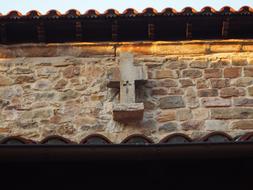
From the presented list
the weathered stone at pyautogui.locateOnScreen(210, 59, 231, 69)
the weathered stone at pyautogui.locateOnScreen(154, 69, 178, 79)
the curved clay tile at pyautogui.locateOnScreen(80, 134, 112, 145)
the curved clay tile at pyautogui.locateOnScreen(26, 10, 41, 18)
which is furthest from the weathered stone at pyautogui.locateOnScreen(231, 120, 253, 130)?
the curved clay tile at pyautogui.locateOnScreen(26, 10, 41, 18)

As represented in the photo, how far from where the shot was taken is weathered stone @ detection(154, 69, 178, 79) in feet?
22.0

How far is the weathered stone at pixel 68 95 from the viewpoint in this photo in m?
6.53

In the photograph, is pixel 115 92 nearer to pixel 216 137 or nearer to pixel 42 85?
pixel 42 85

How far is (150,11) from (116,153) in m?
3.38

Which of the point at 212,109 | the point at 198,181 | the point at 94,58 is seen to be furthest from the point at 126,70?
the point at 198,181

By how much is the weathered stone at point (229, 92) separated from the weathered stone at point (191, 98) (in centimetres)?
35

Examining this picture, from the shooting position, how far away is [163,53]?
22.6ft

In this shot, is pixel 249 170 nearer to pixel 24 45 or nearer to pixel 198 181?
pixel 198 181

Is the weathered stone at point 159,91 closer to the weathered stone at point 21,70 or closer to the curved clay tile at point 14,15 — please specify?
the weathered stone at point 21,70

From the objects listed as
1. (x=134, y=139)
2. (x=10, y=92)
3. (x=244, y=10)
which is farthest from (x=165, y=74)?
(x=134, y=139)

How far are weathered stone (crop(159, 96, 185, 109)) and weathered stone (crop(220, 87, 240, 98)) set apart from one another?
547 millimetres

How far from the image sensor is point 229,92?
6590 mm

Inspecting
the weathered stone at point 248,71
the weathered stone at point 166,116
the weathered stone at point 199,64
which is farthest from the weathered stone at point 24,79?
the weathered stone at point 248,71

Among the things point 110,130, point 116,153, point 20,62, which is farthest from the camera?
point 20,62
